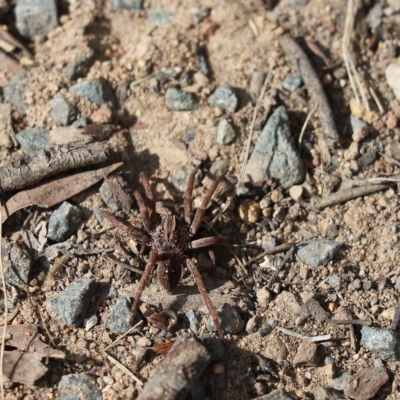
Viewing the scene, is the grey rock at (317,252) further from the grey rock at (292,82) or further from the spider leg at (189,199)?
the grey rock at (292,82)

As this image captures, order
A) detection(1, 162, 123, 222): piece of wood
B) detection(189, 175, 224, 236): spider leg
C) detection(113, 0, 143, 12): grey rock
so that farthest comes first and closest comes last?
detection(113, 0, 143, 12): grey rock < detection(1, 162, 123, 222): piece of wood < detection(189, 175, 224, 236): spider leg

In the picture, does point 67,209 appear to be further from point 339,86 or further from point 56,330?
point 339,86

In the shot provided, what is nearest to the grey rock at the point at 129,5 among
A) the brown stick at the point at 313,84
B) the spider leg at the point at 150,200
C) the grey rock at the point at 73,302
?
the brown stick at the point at 313,84

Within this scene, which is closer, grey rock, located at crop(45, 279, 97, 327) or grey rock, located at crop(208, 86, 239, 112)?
grey rock, located at crop(45, 279, 97, 327)

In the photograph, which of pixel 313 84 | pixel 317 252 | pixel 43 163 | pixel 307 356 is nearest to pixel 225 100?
pixel 313 84

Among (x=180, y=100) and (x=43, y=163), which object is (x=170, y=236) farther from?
(x=180, y=100)

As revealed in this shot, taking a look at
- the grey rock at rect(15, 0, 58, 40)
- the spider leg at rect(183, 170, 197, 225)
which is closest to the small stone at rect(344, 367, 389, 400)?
the spider leg at rect(183, 170, 197, 225)

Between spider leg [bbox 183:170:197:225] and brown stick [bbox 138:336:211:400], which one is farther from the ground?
spider leg [bbox 183:170:197:225]

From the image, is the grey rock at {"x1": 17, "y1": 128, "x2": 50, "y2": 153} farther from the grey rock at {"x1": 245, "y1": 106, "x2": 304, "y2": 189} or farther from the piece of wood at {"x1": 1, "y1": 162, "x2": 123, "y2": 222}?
the grey rock at {"x1": 245, "y1": 106, "x2": 304, "y2": 189}
